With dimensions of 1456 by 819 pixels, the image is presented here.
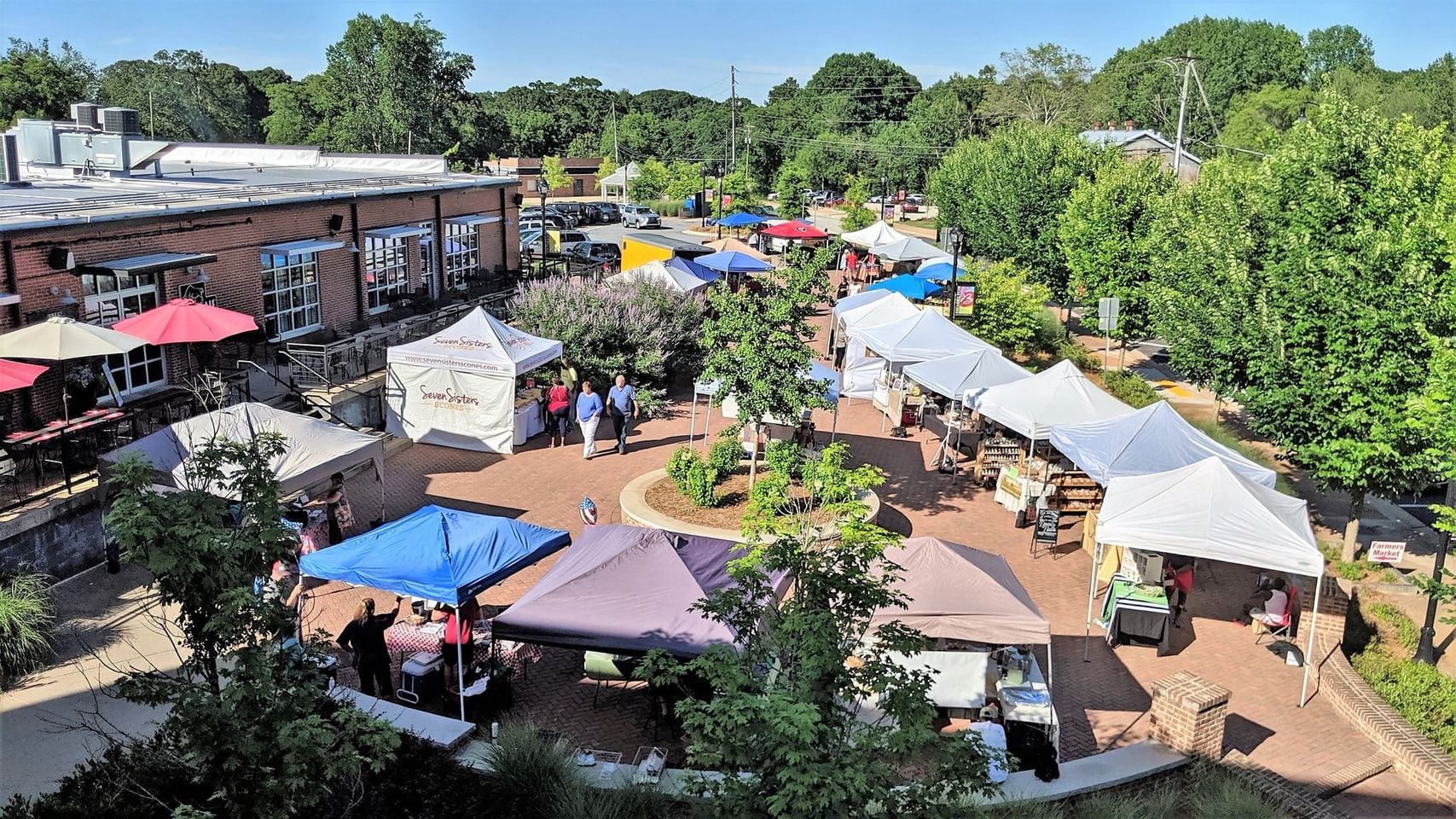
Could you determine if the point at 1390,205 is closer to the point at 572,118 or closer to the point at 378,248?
the point at 378,248

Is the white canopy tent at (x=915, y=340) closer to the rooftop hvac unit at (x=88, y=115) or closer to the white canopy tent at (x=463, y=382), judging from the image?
the white canopy tent at (x=463, y=382)

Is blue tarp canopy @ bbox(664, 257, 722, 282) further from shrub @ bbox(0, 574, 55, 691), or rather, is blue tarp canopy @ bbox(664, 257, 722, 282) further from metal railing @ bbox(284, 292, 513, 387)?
shrub @ bbox(0, 574, 55, 691)

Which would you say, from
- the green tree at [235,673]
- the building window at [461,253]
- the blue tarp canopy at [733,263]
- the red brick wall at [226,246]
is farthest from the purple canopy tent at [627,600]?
the blue tarp canopy at [733,263]

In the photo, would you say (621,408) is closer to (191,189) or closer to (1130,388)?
(191,189)

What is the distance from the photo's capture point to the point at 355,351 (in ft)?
69.4

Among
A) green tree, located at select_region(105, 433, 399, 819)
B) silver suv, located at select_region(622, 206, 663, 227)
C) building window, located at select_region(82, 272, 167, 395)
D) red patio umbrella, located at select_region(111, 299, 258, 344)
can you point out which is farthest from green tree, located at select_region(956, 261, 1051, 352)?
silver suv, located at select_region(622, 206, 663, 227)

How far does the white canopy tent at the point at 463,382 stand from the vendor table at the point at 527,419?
394mm

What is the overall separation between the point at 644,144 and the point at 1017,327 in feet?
269

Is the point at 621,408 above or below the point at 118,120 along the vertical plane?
below

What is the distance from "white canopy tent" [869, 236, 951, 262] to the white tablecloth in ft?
63.2

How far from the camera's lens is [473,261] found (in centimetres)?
3134

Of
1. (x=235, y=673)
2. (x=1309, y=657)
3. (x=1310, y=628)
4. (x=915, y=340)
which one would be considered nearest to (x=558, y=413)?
(x=915, y=340)

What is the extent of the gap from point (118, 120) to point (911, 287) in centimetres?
2148

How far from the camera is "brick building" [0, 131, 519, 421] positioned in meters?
16.3
